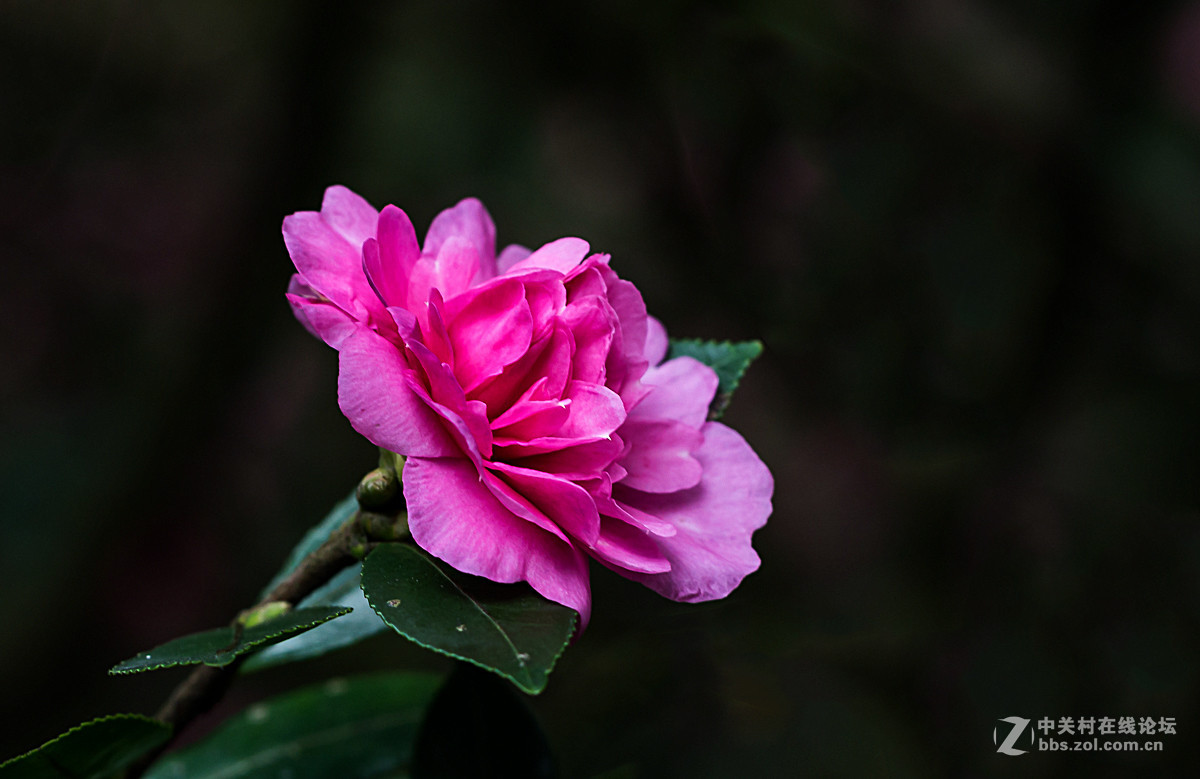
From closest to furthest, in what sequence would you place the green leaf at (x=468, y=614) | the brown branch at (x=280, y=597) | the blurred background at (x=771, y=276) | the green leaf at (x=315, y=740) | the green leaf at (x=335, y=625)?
the green leaf at (x=468, y=614) < the brown branch at (x=280, y=597) < the green leaf at (x=335, y=625) < the green leaf at (x=315, y=740) < the blurred background at (x=771, y=276)

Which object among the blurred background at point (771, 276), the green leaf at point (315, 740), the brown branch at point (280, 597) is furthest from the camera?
the blurred background at point (771, 276)

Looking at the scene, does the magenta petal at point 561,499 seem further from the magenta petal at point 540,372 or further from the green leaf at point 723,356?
the green leaf at point 723,356

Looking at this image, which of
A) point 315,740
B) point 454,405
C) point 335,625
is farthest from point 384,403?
point 315,740

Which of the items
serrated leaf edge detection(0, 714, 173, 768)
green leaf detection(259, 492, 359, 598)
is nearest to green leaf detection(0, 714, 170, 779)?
serrated leaf edge detection(0, 714, 173, 768)

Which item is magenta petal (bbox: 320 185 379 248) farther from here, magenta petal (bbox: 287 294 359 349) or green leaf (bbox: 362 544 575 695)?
green leaf (bbox: 362 544 575 695)

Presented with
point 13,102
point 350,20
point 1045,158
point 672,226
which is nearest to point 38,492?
point 13,102

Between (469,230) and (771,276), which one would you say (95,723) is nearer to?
(469,230)

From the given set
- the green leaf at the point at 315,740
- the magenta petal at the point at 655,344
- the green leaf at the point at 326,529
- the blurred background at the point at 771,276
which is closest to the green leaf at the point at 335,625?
the green leaf at the point at 326,529
